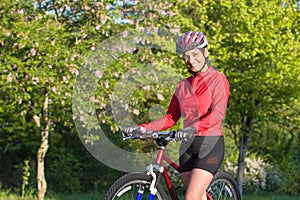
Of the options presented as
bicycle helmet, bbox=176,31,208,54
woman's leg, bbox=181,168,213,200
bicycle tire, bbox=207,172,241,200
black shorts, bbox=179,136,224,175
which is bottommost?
bicycle tire, bbox=207,172,241,200

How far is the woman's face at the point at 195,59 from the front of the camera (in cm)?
439

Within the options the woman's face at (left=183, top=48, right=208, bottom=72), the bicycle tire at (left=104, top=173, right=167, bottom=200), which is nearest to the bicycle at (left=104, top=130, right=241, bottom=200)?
the bicycle tire at (left=104, top=173, right=167, bottom=200)

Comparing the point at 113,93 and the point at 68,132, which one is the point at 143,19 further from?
the point at 68,132

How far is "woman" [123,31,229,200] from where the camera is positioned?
433 centimetres

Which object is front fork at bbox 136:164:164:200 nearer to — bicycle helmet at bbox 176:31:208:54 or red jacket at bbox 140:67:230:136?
red jacket at bbox 140:67:230:136

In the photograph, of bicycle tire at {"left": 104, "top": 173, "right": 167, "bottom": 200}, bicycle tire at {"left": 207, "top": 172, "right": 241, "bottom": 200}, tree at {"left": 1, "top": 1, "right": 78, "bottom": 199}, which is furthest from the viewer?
tree at {"left": 1, "top": 1, "right": 78, "bottom": 199}

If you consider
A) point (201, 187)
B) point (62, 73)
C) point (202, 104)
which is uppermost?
point (62, 73)

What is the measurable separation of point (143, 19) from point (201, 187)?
4.57m

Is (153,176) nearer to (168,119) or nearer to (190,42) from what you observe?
(168,119)

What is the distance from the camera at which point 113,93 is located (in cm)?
814

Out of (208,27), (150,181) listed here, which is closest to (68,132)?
(208,27)

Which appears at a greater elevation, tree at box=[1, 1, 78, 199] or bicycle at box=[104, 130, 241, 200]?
tree at box=[1, 1, 78, 199]

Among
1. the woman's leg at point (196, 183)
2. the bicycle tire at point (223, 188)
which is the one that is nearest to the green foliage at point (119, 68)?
the bicycle tire at point (223, 188)

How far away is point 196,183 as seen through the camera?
4.32 m
